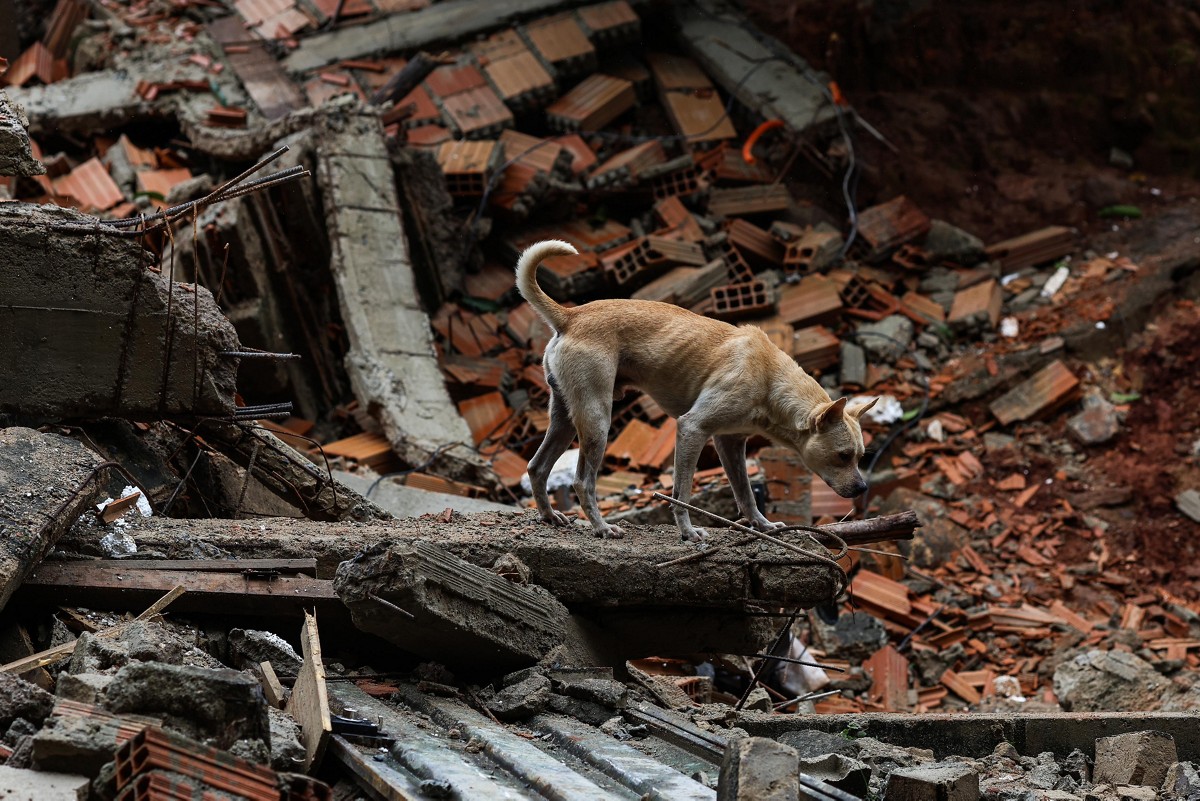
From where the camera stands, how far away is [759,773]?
14.2 ft

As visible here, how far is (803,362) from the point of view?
14766 mm

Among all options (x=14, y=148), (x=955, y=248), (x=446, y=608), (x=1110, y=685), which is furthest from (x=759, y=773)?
(x=955, y=248)

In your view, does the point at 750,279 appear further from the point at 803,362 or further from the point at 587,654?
the point at 587,654

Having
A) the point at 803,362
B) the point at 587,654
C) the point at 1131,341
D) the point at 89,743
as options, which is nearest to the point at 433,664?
the point at 587,654

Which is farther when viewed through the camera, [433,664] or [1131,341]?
[1131,341]

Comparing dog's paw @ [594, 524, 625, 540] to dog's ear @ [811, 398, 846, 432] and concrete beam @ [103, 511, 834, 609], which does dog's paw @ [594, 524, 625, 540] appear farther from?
dog's ear @ [811, 398, 846, 432]

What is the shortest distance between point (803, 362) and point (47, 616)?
9950 mm

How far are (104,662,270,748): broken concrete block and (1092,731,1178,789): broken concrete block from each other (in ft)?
13.4

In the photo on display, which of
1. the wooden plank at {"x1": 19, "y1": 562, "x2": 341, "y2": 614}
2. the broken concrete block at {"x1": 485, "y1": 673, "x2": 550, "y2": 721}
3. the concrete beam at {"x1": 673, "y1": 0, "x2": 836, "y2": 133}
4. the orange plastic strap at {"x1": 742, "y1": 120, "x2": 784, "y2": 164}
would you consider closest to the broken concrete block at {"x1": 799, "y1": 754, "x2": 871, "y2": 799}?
the broken concrete block at {"x1": 485, "y1": 673, "x2": 550, "y2": 721}

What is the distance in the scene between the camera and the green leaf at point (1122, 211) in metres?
16.9

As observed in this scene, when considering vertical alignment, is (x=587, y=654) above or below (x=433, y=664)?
below

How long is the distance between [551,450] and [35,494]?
2.89 metres

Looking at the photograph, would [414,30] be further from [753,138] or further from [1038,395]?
[1038,395]

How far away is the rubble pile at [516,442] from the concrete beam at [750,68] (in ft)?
0.23
